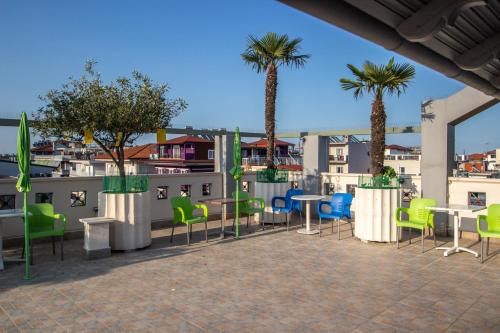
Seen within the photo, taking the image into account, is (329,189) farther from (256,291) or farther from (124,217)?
(256,291)

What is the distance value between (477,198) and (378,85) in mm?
3356

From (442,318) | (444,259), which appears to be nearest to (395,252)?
(444,259)

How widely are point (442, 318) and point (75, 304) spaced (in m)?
4.28

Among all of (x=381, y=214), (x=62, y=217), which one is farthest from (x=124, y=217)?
(x=381, y=214)

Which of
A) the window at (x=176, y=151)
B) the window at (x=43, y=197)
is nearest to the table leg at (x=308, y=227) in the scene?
the window at (x=43, y=197)

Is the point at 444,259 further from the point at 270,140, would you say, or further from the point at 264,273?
the point at 270,140

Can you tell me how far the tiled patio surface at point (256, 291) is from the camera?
430 cm

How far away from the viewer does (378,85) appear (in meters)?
9.09

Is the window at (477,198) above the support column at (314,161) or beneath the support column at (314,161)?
beneath

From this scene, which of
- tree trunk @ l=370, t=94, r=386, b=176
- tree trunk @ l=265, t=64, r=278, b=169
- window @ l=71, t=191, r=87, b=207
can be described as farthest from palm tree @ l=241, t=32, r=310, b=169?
window @ l=71, t=191, r=87, b=207

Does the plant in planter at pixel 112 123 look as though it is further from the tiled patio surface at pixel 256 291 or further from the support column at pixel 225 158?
the support column at pixel 225 158

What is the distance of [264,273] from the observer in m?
6.25

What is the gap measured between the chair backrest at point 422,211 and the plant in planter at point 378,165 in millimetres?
353

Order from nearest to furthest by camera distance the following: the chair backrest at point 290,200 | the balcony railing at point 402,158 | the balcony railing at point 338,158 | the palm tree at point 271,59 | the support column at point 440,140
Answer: the support column at point 440,140
the chair backrest at point 290,200
the palm tree at point 271,59
the balcony railing at point 402,158
the balcony railing at point 338,158
